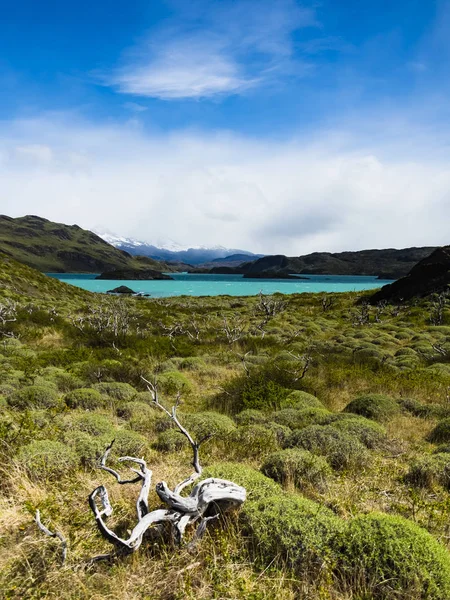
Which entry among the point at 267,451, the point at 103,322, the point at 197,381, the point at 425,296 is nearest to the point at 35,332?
the point at 103,322

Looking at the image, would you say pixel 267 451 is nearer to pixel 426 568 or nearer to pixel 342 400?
pixel 426 568

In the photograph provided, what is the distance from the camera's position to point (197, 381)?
12719 millimetres

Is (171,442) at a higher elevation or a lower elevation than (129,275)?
lower

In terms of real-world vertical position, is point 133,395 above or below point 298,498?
below

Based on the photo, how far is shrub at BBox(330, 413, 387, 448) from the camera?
6.77 meters

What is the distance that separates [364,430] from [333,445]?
1.22 m

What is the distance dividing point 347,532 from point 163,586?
1945mm

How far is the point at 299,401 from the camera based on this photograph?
31.8 ft

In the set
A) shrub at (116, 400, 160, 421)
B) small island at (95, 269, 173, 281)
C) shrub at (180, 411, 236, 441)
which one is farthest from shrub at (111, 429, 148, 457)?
small island at (95, 269, 173, 281)

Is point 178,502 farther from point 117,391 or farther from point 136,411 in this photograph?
point 117,391

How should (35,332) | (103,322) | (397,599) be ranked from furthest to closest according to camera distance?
(103,322) → (35,332) → (397,599)

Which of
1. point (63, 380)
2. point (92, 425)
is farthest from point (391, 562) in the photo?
point (63, 380)

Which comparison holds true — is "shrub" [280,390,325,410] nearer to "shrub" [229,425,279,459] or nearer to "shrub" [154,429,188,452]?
"shrub" [229,425,279,459]

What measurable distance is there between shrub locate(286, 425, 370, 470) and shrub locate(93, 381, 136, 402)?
5.41 meters
